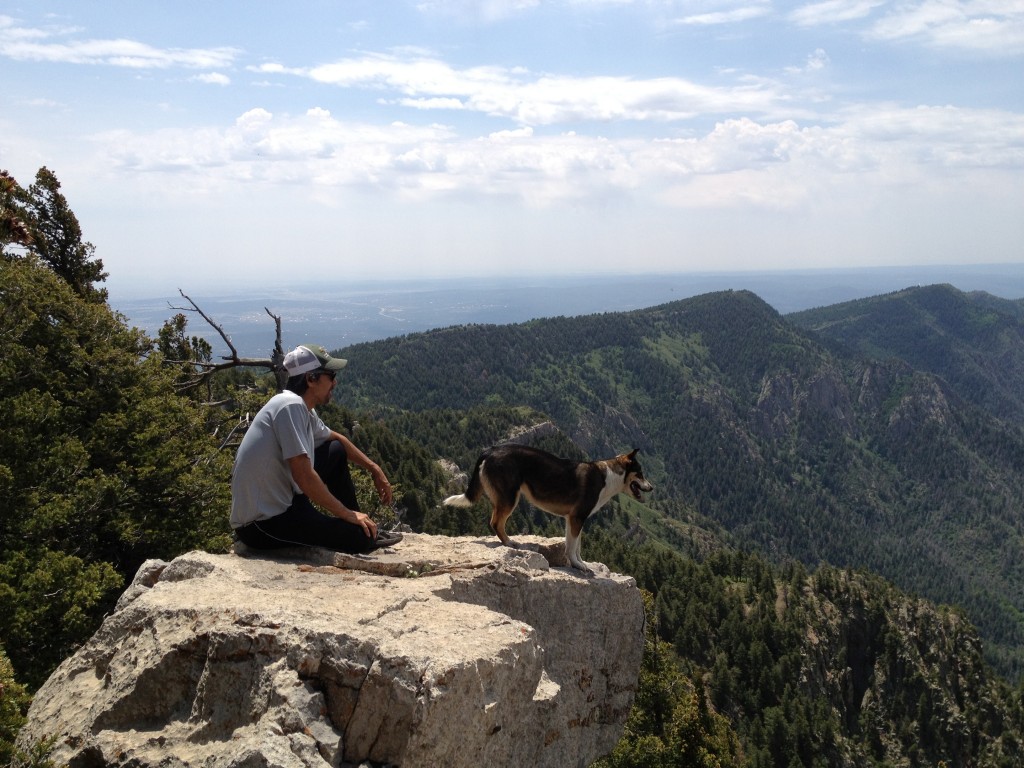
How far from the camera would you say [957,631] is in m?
101

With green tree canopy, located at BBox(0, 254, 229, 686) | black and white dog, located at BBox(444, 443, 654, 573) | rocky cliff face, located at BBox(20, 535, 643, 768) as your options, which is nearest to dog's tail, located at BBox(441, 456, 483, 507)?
black and white dog, located at BBox(444, 443, 654, 573)

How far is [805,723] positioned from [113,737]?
271 ft

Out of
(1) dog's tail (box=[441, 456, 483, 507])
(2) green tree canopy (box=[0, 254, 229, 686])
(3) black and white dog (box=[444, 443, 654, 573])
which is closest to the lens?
(3) black and white dog (box=[444, 443, 654, 573])

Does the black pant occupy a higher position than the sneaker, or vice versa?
the black pant

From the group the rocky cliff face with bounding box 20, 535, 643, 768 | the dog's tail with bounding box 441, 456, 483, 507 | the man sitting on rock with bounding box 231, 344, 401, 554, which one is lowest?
the rocky cliff face with bounding box 20, 535, 643, 768

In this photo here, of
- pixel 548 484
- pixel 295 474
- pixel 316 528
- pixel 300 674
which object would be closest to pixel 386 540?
pixel 316 528

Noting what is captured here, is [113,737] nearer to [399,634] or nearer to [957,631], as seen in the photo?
[399,634]

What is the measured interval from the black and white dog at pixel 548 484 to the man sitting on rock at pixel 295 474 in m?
2.35

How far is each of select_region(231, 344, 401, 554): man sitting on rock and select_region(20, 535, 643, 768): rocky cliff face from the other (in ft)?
1.26

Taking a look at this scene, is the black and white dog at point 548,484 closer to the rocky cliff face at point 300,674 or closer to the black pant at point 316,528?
the black pant at point 316,528

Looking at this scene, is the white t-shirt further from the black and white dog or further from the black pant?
the black and white dog

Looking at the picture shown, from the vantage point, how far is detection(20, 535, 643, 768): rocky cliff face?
654cm

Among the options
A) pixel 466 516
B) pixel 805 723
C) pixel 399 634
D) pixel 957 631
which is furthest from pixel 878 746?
pixel 399 634

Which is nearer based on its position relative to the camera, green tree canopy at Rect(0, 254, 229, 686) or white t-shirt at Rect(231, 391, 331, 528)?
white t-shirt at Rect(231, 391, 331, 528)
